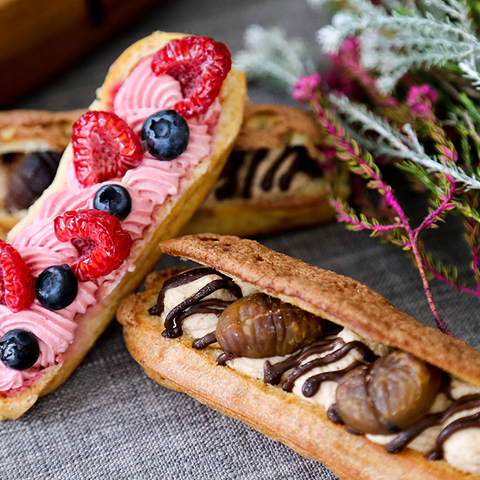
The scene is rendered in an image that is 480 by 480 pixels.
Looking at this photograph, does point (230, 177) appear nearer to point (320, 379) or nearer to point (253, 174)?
point (253, 174)

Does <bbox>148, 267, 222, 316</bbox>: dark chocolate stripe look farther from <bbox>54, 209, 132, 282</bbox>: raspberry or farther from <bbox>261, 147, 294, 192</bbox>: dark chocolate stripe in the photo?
<bbox>261, 147, 294, 192</bbox>: dark chocolate stripe

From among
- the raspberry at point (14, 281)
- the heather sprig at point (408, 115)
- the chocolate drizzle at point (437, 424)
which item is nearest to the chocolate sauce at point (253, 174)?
the heather sprig at point (408, 115)

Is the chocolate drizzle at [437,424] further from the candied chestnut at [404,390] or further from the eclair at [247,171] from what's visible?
the eclair at [247,171]

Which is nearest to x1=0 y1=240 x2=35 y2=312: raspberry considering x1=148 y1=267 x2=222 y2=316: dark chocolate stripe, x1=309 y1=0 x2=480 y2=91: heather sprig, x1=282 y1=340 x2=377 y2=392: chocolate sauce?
x1=148 y1=267 x2=222 y2=316: dark chocolate stripe

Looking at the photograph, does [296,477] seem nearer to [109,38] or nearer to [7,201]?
[7,201]

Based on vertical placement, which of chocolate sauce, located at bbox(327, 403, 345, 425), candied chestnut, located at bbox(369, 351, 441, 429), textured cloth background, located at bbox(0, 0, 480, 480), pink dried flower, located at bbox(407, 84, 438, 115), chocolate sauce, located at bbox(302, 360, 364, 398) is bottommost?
textured cloth background, located at bbox(0, 0, 480, 480)

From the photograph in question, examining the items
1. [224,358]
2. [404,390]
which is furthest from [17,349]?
[404,390]
